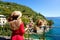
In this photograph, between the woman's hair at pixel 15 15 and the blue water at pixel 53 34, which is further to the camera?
the blue water at pixel 53 34

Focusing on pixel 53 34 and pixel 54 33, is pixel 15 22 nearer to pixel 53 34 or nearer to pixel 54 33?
pixel 53 34

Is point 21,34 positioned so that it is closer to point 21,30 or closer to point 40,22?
point 21,30

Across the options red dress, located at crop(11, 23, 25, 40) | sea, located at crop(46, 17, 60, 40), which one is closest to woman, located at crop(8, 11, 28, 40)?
red dress, located at crop(11, 23, 25, 40)

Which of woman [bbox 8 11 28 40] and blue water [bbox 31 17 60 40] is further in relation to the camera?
blue water [bbox 31 17 60 40]

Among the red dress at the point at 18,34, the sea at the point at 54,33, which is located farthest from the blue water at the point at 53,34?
the red dress at the point at 18,34

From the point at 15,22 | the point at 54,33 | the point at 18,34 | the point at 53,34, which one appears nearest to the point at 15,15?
the point at 15,22

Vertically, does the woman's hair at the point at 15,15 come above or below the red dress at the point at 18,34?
above

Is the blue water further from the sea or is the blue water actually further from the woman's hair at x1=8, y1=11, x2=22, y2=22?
the woman's hair at x1=8, y1=11, x2=22, y2=22

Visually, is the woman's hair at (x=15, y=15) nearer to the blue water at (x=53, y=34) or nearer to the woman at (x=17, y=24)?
the woman at (x=17, y=24)

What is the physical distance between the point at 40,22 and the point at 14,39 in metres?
0.54

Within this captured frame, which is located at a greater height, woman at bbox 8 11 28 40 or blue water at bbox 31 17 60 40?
woman at bbox 8 11 28 40

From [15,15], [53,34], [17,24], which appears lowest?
[53,34]

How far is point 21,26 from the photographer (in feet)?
11.1

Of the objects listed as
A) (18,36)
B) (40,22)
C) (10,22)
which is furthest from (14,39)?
(40,22)
